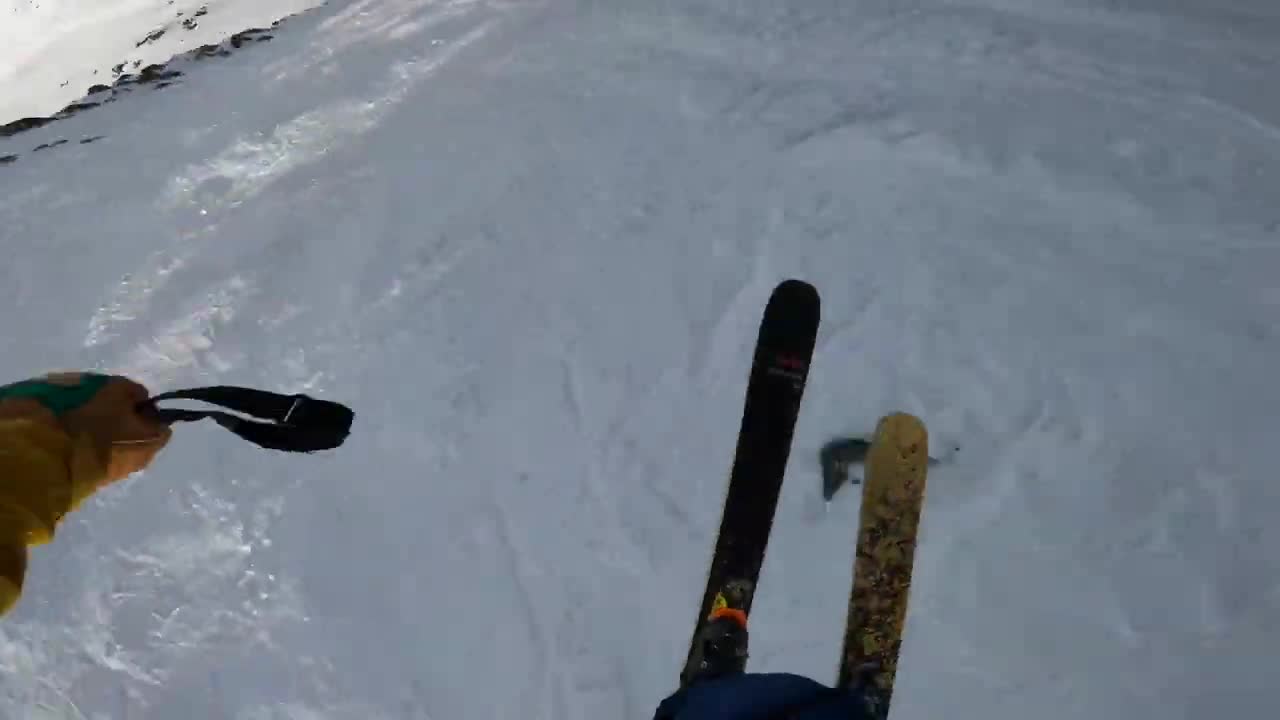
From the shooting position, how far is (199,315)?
12.5 feet

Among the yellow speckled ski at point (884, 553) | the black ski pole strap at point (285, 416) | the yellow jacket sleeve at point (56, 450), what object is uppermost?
the yellow jacket sleeve at point (56, 450)

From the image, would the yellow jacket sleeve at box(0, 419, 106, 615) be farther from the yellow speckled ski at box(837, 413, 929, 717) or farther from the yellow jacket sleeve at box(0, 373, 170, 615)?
the yellow speckled ski at box(837, 413, 929, 717)

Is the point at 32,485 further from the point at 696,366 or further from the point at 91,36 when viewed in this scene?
the point at 91,36

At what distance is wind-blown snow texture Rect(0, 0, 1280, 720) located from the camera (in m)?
2.62

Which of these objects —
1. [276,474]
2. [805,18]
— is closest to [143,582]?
[276,474]

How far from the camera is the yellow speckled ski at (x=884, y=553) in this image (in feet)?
7.91

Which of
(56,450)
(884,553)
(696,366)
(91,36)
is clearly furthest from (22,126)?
(884,553)

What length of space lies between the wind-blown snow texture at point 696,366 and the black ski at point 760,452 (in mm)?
156

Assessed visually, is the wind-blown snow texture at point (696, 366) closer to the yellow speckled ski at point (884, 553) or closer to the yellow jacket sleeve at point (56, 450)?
the yellow speckled ski at point (884, 553)

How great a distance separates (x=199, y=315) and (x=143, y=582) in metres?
1.20

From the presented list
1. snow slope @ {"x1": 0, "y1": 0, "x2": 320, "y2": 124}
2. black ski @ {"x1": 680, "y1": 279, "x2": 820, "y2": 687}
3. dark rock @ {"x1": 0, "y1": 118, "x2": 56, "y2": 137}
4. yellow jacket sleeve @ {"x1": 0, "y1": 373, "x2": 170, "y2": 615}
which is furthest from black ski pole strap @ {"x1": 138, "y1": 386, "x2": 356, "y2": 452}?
dark rock @ {"x1": 0, "y1": 118, "x2": 56, "y2": 137}

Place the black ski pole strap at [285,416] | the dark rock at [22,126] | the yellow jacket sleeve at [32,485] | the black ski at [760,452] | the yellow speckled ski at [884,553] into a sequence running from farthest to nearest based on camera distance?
the dark rock at [22,126] → the black ski at [760,452] → the yellow speckled ski at [884,553] → the black ski pole strap at [285,416] → the yellow jacket sleeve at [32,485]

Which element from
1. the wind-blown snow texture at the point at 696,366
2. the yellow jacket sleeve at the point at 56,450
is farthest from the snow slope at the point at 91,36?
the yellow jacket sleeve at the point at 56,450

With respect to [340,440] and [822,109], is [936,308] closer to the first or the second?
[822,109]
